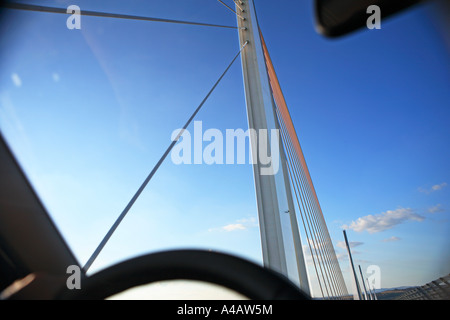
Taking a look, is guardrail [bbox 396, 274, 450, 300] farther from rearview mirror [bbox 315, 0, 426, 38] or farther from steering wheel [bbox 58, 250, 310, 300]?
rearview mirror [bbox 315, 0, 426, 38]

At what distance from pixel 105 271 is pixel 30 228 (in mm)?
628

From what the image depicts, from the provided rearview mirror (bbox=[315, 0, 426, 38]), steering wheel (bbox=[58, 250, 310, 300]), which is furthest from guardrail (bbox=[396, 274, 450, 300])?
rearview mirror (bbox=[315, 0, 426, 38])

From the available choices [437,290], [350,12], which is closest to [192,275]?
[350,12]

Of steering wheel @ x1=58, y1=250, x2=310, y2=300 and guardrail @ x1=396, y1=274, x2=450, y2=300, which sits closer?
steering wheel @ x1=58, y1=250, x2=310, y2=300

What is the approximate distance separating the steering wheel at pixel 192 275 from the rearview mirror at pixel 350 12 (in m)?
0.39

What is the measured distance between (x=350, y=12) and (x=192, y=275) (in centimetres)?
47

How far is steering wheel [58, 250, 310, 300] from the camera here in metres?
0.43

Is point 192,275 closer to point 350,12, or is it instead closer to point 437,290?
point 350,12

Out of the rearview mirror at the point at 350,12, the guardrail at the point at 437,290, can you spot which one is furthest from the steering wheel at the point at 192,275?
the guardrail at the point at 437,290

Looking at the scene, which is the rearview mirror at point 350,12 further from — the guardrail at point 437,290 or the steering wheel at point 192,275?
the guardrail at point 437,290

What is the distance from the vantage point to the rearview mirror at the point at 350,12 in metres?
Answer: 0.38

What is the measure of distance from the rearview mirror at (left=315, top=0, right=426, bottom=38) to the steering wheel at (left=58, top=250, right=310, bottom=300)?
39 centimetres
